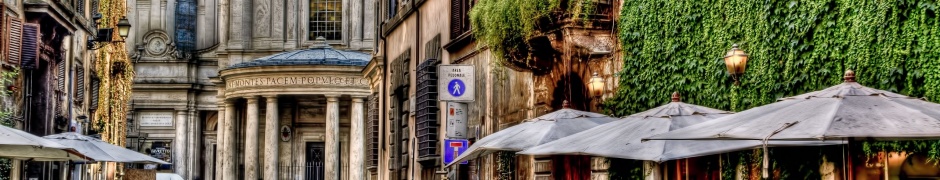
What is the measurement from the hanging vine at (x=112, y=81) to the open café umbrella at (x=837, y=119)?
2297cm

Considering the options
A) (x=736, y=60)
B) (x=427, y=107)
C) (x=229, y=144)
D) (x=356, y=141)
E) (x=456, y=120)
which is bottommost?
(x=229, y=144)

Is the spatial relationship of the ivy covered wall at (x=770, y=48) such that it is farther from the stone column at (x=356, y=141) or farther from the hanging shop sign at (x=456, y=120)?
the stone column at (x=356, y=141)

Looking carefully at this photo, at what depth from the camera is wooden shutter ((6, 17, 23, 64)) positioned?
20281mm

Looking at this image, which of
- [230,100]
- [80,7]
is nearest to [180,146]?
[230,100]

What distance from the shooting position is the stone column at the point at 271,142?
40.6m

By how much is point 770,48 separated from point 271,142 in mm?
29915

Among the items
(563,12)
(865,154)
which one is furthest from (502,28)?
(865,154)

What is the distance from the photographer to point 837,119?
816cm

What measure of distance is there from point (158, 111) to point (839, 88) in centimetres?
3908

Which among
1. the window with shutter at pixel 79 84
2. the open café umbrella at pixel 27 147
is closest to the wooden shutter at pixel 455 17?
the open café umbrella at pixel 27 147

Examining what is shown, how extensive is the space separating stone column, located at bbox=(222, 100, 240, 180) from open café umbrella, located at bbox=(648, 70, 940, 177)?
111 feet

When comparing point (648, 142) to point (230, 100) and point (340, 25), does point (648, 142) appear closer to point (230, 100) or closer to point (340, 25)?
point (230, 100)

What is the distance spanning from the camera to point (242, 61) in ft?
146

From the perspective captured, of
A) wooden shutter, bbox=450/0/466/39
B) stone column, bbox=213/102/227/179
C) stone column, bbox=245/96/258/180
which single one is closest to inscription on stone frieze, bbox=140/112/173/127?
stone column, bbox=213/102/227/179
